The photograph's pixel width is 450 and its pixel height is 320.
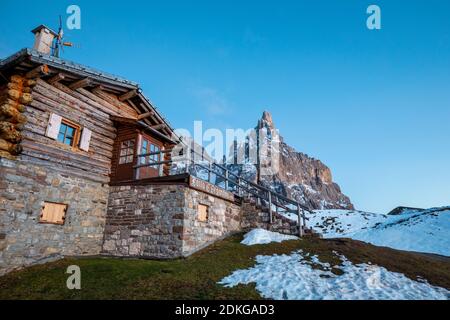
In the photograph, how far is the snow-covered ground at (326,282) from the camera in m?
6.26

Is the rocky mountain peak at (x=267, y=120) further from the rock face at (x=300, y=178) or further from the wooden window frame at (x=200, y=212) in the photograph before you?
the wooden window frame at (x=200, y=212)

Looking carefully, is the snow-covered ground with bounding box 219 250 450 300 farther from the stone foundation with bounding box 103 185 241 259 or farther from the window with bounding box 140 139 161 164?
Result: the window with bounding box 140 139 161 164

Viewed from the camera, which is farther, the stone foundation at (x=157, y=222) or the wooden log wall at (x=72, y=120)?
the stone foundation at (x=157, y=222)

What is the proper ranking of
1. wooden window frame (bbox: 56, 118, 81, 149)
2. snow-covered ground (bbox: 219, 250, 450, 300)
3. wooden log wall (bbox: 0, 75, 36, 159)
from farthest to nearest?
wooden window frame (bbox: 56, 118, 81, 149) < wooden log wall (bbox: 0, 75, 36, 159) < snow-covered ground (bbox: 219, 250, 450, 300)

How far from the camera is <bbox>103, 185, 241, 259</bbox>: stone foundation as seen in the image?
10.2 metres

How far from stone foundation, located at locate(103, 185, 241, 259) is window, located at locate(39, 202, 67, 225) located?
1.88 metres

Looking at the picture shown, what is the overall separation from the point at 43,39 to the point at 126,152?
20.3 feet

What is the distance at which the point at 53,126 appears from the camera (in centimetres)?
1028

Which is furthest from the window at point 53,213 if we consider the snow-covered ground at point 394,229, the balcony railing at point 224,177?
the snow-covered ground at point 394,229

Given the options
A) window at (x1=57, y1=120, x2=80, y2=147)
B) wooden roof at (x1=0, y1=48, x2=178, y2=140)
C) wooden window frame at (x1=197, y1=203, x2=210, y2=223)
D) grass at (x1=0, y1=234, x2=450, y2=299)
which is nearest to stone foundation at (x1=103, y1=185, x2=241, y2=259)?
wooden window frame at (x1=197, y1=203, x2=210, y2=223)

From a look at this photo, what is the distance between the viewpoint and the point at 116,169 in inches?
489

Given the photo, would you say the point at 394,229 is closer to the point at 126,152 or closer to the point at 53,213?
the point at 126,152

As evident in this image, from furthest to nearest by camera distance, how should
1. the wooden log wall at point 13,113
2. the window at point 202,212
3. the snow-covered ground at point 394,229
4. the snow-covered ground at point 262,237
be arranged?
1. the snow-covered ground at point 394,229
2. the window at point 202,212
3. the snow-covered ground at point 262,237
4. the wooden log wall at point 13,113

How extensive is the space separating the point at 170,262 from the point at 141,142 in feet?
18.7
